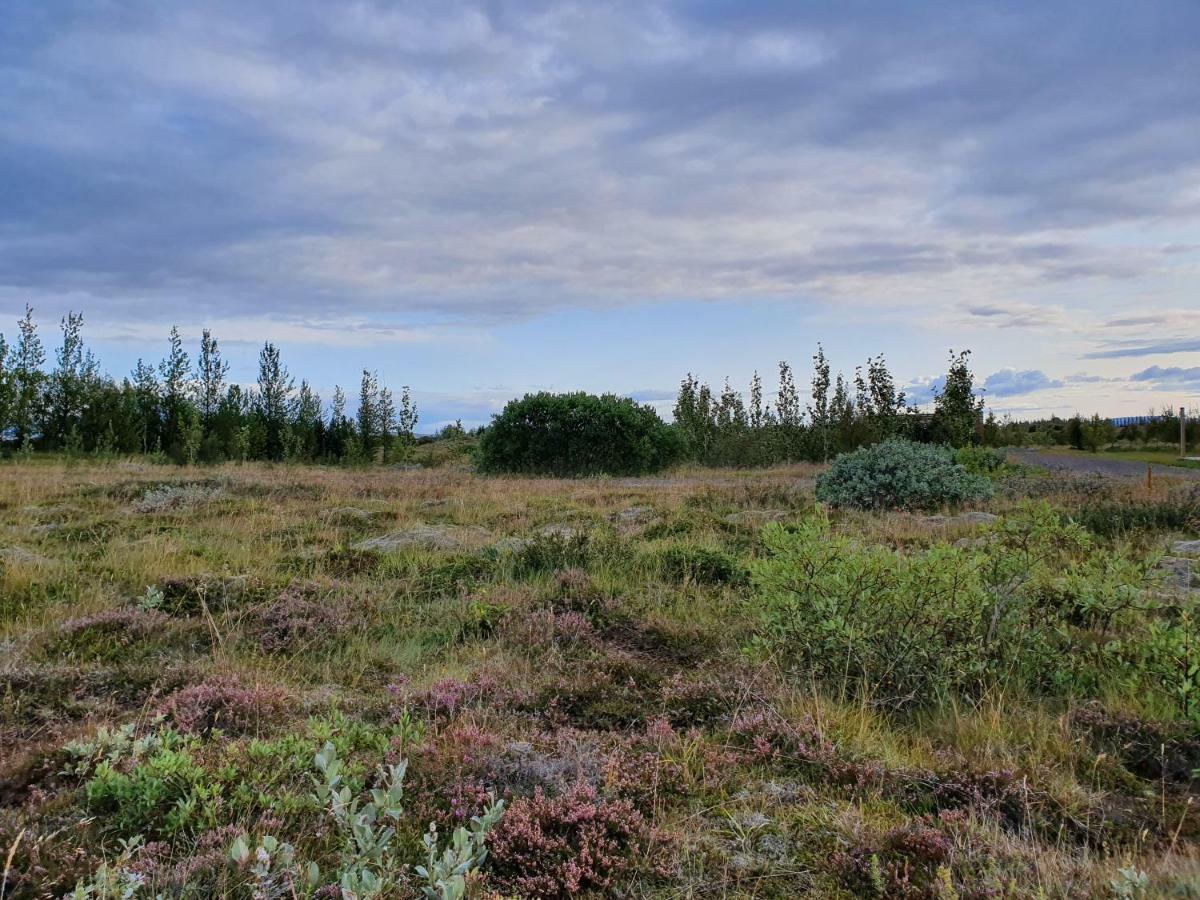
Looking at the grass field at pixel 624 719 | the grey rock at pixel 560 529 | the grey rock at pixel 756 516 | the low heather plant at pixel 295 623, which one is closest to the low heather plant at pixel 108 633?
the grass field at pixel 624 719

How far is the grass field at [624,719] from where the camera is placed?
2.44 m

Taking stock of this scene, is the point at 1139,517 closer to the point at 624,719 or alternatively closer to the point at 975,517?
the point at 975,517

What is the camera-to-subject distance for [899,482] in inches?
478

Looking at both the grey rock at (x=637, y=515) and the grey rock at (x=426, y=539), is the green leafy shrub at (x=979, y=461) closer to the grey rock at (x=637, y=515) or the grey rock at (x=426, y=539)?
the grey rock at (x=637, y=515)

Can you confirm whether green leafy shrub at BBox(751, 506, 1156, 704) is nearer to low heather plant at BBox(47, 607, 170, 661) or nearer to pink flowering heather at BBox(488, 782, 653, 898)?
pink flowering heather at BBox(488, 782, 653, 898)

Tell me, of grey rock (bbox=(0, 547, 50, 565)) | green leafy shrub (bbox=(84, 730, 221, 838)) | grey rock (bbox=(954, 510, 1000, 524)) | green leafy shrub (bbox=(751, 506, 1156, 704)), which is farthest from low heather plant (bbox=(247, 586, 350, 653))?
grey rock (bbox=(954, 510, 1000, 524))

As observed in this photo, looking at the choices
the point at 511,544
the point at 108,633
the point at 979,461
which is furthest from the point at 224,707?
the point at 979,461

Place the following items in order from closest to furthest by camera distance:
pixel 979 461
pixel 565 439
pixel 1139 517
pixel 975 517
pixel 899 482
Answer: pixel 1139 517, pixel 975 517, pixel 899 482, pixel 979 461, pixel 565 439

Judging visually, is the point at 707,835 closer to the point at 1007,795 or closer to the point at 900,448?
the point at 1007,795

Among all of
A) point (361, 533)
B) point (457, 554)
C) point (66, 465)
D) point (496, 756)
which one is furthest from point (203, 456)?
point (496, 756)

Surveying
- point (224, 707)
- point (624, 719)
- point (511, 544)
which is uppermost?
point (511, 544)

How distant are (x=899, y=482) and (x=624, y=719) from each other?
380 inches

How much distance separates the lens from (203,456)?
3284 centimetres

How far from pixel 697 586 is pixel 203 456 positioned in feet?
105
